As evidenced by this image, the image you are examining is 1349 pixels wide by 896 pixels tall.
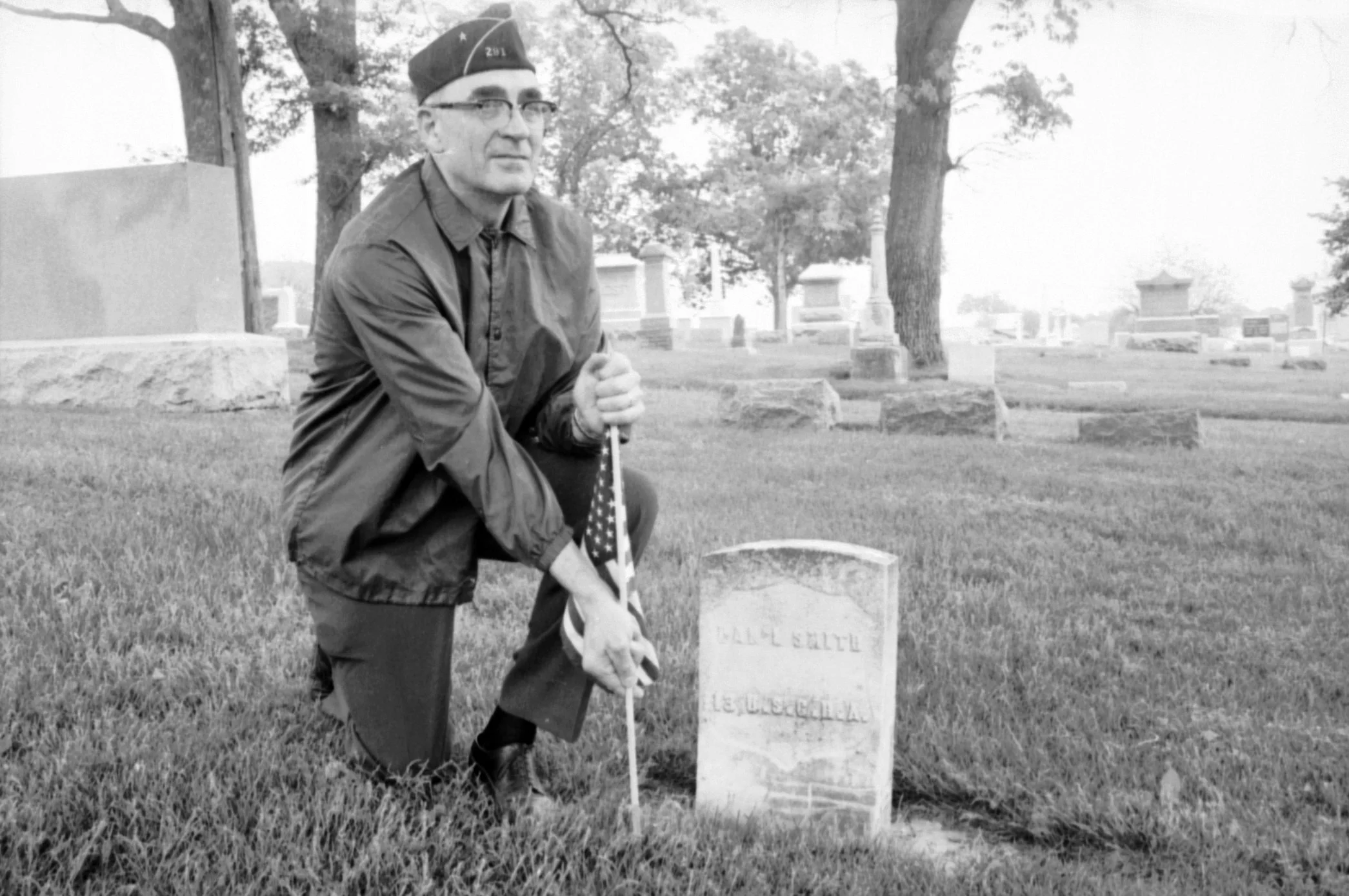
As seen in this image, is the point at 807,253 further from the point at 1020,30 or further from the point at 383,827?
the point at 383,827

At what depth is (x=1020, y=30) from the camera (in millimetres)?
19734

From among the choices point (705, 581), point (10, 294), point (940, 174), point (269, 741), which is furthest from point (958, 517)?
point (940, 174)

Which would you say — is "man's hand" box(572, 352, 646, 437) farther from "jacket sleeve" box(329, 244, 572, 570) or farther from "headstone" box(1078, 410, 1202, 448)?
"headstone" box(1078, 410, 1202, 448)

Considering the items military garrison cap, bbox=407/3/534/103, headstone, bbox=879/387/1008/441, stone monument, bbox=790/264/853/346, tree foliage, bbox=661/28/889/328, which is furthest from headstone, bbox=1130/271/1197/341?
military garrison cap, bbox=407/3/534/103

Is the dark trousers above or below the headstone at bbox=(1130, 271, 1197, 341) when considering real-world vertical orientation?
below

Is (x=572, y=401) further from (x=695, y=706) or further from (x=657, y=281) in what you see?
(x=657, y=281)

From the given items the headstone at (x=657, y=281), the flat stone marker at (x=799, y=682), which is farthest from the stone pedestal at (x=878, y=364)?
the flat stone marker at (x=799, y=682)

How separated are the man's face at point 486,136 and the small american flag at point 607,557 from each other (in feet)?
2.17

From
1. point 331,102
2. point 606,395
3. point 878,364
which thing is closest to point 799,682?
point 606,395

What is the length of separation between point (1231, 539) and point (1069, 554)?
1.03 meters

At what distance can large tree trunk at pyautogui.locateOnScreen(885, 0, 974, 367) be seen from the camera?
18.5 meters

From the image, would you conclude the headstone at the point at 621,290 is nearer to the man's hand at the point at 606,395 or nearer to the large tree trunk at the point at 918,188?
the large tree trunk at the point at 918,188

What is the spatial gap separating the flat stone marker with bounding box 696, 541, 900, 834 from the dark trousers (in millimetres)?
308

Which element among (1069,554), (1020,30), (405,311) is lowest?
(1069,554)
